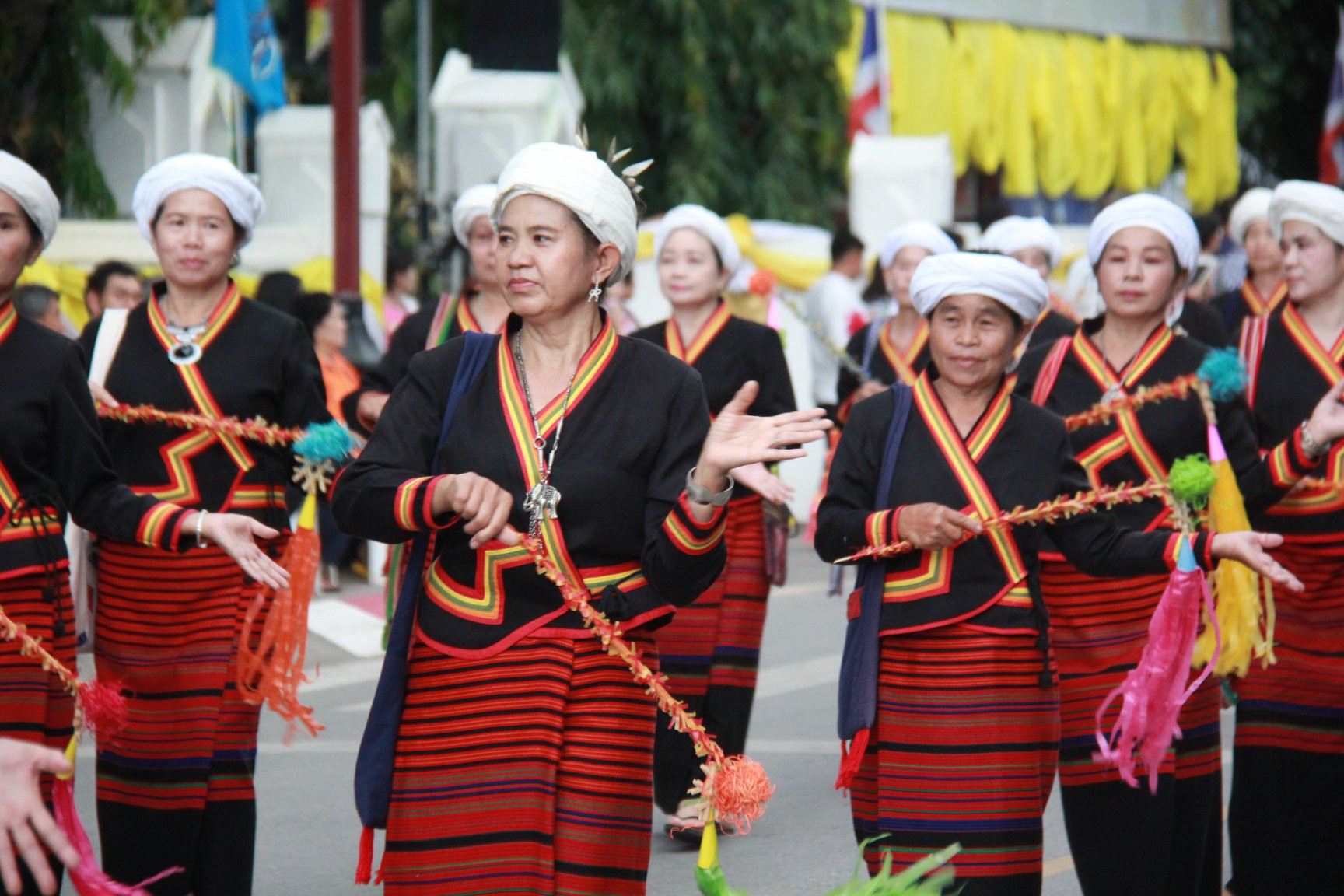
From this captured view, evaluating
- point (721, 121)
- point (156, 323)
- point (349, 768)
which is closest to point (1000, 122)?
point (721, 121)

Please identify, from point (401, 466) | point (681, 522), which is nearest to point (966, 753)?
point (681, 522)

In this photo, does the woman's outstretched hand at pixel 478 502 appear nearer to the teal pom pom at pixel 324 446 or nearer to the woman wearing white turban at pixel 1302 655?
the teal pom pom at pixel 324 446

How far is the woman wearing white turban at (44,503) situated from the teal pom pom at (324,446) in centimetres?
53

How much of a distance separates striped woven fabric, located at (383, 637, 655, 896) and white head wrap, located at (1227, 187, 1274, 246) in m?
6.85

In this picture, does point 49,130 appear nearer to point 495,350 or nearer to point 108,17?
point 108,17

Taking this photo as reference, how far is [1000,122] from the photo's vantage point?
2383cm

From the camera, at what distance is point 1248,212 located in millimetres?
10125

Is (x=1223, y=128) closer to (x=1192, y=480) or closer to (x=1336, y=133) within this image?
(x=1336, y=133)

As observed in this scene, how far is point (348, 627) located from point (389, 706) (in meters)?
6.92

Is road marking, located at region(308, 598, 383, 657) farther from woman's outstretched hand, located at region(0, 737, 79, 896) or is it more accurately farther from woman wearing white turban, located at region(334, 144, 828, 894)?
woman's outstretched hand, located at region(0, 737, 79, 896)

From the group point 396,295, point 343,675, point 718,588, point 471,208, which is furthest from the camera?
point 396,295

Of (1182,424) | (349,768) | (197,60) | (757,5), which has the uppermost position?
(757,5)

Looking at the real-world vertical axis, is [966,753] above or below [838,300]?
below

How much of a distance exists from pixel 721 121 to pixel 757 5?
1.27m
